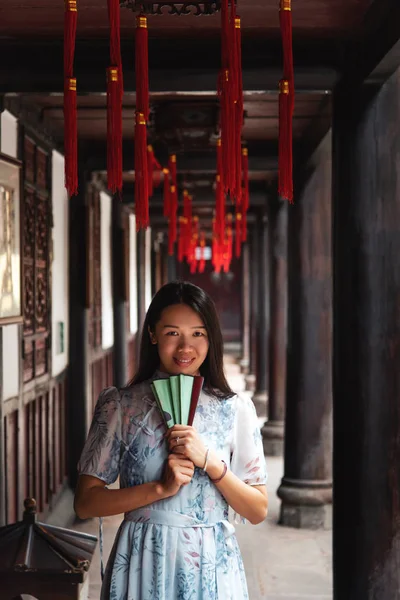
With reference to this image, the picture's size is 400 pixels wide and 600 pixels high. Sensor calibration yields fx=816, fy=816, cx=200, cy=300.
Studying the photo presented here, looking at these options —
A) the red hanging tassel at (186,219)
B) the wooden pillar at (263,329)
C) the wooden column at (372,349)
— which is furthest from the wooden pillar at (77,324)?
the wooden pillar at (263,329)

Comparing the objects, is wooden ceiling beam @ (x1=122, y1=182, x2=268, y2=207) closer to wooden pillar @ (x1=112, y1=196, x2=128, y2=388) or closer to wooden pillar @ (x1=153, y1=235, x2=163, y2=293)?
wooden pillar @ (x1=112, y1=196, x2=128, y2=388)

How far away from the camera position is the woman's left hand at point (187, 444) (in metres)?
1.86

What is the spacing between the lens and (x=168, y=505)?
1968 millimetres

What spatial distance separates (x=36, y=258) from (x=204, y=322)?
3.11 m

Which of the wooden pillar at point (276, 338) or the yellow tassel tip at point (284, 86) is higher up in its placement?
the yellow tassel tip at point (284, 86)

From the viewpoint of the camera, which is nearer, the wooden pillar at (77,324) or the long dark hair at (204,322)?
the long dark hair at (204,322)

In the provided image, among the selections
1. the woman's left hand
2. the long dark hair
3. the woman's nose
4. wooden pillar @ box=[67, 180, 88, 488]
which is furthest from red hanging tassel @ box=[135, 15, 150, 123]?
wooden pillar @ box=[67, 180, 88, 488]

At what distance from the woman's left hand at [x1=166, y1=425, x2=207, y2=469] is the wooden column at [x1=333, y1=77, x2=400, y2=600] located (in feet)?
4.93

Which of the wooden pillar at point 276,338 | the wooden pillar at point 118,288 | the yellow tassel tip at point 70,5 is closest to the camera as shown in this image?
the yellow tassel tip at point 70,5

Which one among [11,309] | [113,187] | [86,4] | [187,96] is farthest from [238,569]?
[187,96]

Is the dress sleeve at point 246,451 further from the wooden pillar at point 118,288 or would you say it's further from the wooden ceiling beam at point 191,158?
the wooden pillar at point 118,288

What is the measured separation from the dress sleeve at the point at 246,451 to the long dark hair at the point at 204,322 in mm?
71

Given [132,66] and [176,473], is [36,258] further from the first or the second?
[176,473]

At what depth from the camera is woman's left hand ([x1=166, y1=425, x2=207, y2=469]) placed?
1.86 m
